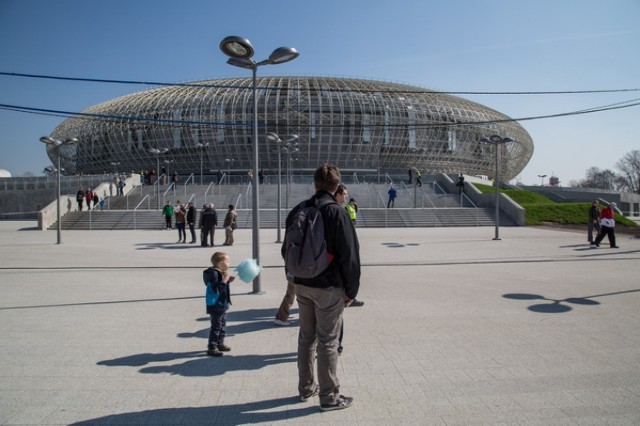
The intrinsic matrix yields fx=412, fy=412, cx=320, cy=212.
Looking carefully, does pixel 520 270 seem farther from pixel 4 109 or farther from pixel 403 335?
pixel 4 109

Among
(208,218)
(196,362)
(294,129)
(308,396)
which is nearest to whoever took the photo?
(308,396)

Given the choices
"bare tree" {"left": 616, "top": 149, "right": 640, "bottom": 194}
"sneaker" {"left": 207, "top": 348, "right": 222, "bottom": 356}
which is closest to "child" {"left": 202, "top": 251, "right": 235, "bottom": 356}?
"sneaker" {"left": 207, "top": 348, "right": 222, "bottom": 356}

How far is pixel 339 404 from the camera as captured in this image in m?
3.10

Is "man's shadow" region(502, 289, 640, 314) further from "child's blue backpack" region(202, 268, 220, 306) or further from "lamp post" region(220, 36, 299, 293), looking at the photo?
"child's blue backpack" region(202, 268, 220, 306)

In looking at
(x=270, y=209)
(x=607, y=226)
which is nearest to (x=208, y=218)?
(x=270, y=209)

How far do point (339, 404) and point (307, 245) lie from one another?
4.06 feet

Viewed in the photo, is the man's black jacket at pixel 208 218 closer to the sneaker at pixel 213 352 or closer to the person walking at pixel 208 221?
the person walking at pixel 208 221

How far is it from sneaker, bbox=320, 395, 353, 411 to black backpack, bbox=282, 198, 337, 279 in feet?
3.25

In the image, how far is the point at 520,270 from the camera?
30.6 feet

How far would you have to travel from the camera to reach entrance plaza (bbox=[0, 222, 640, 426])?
3076mm

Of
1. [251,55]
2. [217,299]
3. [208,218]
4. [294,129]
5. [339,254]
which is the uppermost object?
[294,129]

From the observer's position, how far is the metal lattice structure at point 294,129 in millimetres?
47438

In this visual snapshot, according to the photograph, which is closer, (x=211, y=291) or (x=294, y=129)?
(x=211, y=291)

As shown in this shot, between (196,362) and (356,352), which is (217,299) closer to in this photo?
(196,362)
